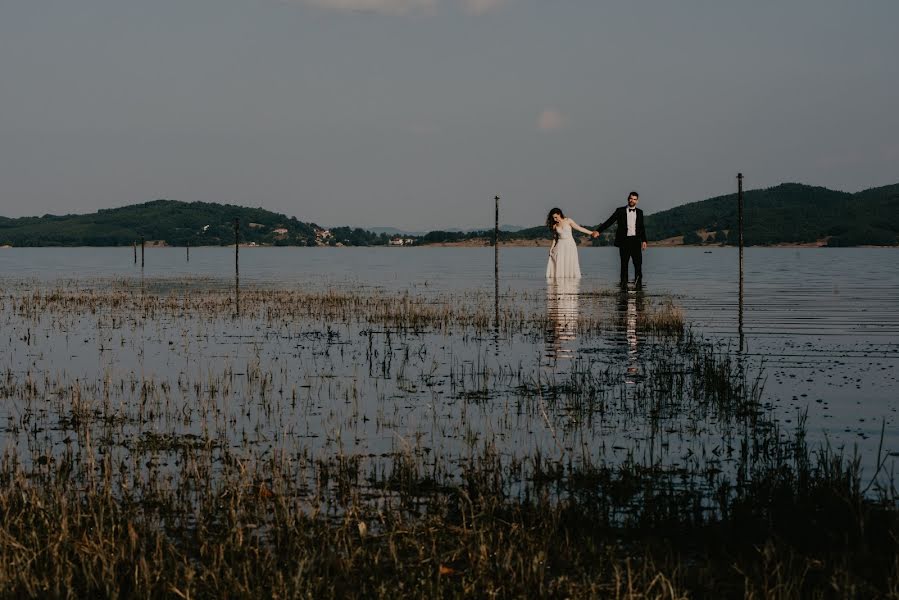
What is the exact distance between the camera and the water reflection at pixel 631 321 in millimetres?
15523

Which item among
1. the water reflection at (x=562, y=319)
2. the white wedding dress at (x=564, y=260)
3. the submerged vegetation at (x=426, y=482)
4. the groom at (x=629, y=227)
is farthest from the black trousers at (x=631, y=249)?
the submerged vegetation at (x=426, y=482)

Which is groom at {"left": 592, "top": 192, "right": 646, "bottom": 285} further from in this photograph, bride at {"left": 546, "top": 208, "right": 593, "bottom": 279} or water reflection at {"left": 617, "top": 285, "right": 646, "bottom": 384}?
bride at {"left": 546, "top": 208, "right": 593, "bottom": 279}

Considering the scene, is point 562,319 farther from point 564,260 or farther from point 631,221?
point 564,260

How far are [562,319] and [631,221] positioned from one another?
11.1 m

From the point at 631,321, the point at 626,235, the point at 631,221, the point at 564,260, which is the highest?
the point at 631,221

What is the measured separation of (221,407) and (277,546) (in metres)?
5.94

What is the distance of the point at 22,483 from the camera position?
7.69 meters

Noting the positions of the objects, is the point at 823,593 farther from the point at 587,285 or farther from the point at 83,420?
the point at 587,285

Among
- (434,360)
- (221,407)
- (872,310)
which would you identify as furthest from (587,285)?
(221,407)

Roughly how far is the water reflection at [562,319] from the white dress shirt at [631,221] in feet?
10.3

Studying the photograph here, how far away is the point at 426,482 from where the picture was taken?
26.8 feet

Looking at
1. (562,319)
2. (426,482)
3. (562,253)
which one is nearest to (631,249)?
(562,253)

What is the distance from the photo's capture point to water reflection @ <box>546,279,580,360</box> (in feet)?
59.7

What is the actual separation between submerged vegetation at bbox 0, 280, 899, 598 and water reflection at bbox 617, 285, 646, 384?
0.77 feet
